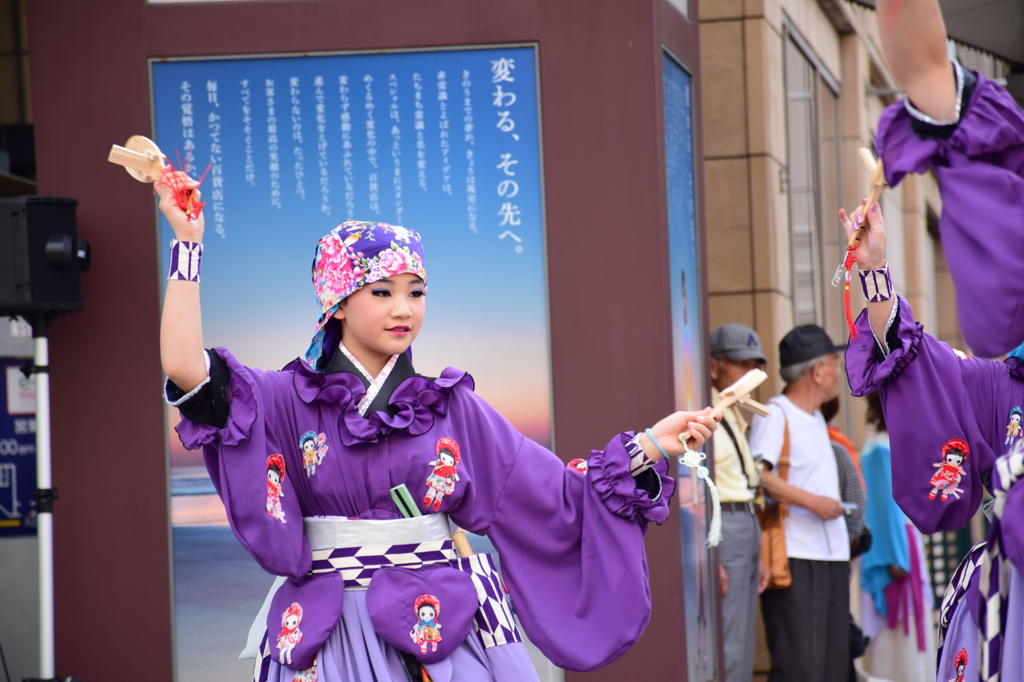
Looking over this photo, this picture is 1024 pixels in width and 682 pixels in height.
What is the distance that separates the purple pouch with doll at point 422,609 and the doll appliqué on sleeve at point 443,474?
0.51 ft

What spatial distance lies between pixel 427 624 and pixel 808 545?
3.12m

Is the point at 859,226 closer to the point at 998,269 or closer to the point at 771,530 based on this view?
the point at 998,269

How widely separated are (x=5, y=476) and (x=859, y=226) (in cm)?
348

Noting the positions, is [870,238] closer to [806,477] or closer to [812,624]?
[806,477]

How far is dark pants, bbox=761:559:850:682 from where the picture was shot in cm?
538

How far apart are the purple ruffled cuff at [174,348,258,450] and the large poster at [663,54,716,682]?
7.28 ft

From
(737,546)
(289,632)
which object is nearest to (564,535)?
(289,632)

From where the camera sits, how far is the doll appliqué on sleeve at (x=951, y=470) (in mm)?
2736

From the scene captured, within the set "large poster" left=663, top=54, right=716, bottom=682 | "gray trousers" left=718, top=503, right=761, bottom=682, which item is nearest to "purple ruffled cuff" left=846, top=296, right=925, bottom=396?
"large poster" left=663, top=54, right=716, bottom=682

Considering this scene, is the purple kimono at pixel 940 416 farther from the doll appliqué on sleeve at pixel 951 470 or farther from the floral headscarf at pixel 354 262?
the floral headscarf at pixel 354 262

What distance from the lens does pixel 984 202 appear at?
208 cm

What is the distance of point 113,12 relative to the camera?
436 centimetres

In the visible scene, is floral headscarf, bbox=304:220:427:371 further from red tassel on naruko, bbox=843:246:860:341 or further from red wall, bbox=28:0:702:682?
red wall, bbox=28:0:702:682

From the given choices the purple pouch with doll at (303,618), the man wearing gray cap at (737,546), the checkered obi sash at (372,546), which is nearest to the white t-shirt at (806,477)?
the man wearing gray cap at (737,546)
